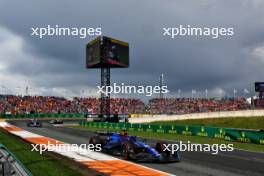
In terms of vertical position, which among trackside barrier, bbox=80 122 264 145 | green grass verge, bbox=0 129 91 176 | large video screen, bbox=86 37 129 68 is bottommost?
green grass verge, bbox=0 129 91 176

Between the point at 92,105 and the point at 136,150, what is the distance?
88.7 metres

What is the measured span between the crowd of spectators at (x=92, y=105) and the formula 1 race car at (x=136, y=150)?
216 feet

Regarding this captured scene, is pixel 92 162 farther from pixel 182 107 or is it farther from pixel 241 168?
pixel 182 107

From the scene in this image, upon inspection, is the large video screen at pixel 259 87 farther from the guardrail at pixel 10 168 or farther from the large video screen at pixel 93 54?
the guardrail at pixel 10 168

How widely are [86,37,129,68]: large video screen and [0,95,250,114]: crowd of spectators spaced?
26.3m

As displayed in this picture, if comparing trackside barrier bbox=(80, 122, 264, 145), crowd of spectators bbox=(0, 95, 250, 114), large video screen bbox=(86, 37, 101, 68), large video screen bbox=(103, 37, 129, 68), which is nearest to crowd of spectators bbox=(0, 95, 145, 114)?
crowd of spectators bbox=(0, 95, 250, 114)

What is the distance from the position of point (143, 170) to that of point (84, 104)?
92.4 meters

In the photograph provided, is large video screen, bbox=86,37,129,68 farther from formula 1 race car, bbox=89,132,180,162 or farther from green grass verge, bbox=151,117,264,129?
formula 1 race car, bbox=89,132,180,162

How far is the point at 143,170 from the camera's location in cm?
1423

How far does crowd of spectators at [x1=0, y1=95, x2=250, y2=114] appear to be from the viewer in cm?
8775

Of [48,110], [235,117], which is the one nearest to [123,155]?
[235,117]

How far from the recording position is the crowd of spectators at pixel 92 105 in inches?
3455

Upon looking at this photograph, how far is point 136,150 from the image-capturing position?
17031mm

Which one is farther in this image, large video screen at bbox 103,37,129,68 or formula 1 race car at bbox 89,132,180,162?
large video screen at bbox 103,37,129,68
